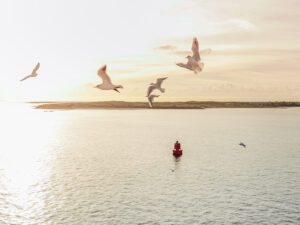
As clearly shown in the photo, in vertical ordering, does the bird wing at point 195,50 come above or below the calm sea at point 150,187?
above

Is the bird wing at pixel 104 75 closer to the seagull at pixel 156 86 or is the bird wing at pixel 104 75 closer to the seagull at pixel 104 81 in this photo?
the seagull at pixel 104 81

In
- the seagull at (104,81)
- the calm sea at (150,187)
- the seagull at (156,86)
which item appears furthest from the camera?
the calm sea at (150,187)

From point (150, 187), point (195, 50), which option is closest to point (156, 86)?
point (195, 50)

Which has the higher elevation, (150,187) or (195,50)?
(195,50)

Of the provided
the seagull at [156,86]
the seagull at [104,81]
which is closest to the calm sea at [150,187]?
A: the seagull at [156,86]

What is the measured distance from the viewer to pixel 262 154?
279 ft

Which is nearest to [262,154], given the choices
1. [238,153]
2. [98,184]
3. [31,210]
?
[238,153]

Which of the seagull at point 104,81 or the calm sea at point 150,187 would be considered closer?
the seagull at point 104,81

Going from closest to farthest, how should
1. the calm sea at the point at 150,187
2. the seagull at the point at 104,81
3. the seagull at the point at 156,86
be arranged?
the seagull at the point at 104,81
the seagull at the point at 156,86
the calm sea at the point at 150,187

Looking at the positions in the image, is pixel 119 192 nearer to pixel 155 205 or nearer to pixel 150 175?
pixel 155 205

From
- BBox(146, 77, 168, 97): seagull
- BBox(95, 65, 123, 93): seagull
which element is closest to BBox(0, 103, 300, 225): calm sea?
BBox(146, 77, 168, 97): seagull

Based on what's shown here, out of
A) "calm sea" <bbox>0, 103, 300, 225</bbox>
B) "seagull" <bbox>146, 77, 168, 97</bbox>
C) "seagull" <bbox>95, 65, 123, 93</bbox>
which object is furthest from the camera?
"calm sea" <bbox>0, 103, 300, 225</bbox>

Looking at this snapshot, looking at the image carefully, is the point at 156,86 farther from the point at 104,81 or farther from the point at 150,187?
the point at 150,187

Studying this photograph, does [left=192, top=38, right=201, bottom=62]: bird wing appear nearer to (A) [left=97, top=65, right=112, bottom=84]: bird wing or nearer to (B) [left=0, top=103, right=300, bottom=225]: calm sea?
(A) [left=97, top=65, right=112, bottom=84]: bird wing
